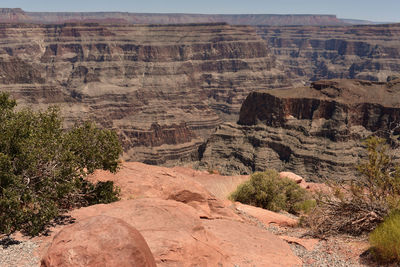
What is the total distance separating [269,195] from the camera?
2941 cm

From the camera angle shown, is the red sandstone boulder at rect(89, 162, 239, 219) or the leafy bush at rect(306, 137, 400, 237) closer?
the leafy bush at rect(306, 137, 400, 237)

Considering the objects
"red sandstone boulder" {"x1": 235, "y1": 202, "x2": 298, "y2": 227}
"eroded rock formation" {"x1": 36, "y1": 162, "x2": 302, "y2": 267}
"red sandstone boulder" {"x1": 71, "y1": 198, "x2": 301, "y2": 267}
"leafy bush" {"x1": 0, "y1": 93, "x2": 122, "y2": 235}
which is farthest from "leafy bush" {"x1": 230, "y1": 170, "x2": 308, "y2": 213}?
"leafy bush" {"x1": 0, "y1": 93, "x2": 122, "y2": 235}

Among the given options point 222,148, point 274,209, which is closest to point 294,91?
point 222,148

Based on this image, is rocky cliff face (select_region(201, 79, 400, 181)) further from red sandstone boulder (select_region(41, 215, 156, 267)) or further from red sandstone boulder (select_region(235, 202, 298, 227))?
red sandstone boulder (select_region(41, 215, 156, 267))

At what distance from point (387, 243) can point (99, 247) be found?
9917 mm

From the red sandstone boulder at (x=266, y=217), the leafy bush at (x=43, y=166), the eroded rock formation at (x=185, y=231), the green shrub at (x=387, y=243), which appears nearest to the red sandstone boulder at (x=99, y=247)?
the eroded rock formation at (x=185, y=231)

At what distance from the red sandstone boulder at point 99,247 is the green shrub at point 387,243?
27.4ft

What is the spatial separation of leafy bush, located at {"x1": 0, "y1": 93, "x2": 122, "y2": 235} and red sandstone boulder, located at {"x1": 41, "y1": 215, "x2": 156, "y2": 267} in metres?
5.30

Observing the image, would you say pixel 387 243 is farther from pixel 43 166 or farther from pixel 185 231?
pixel 43 166

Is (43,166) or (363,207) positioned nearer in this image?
(43,166)

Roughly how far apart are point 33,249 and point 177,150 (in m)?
124

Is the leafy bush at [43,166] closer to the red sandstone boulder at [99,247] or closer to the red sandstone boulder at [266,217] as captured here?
the red sandstone boulder at [99,247]

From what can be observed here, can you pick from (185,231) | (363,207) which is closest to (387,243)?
(363,207)

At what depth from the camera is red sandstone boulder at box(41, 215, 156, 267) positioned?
9.80 meters
